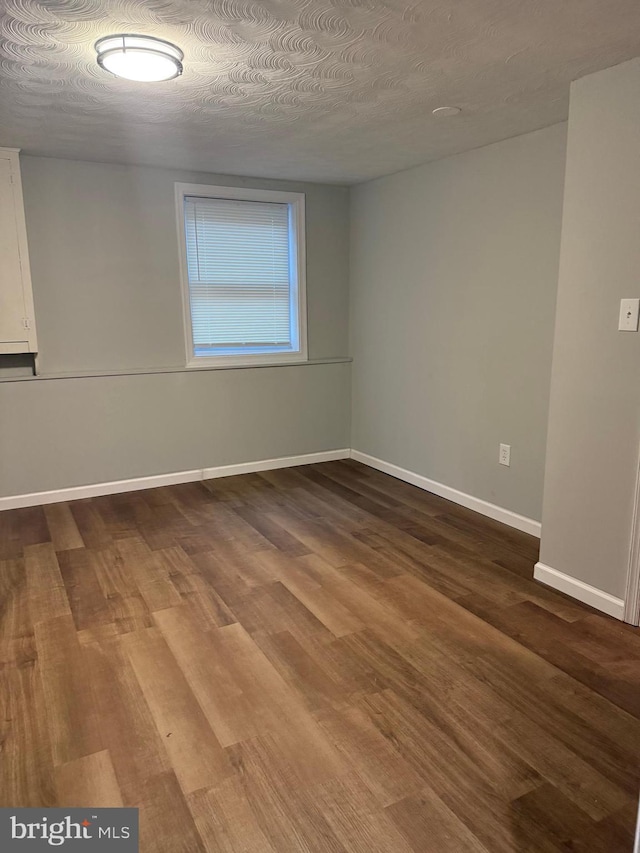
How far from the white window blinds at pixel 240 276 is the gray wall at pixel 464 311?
0.61 metres

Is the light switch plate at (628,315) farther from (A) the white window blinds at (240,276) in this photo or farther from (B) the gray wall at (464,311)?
(A) the white window blinds at (240,276)

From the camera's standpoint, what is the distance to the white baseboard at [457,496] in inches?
132

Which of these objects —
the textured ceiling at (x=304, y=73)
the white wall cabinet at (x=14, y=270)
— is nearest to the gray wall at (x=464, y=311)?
the textured ceiling at (x=304, y=73)

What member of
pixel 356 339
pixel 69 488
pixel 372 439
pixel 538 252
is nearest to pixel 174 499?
pixel 69 488

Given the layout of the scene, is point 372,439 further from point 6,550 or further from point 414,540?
point 6,550

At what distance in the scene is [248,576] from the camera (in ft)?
9.39

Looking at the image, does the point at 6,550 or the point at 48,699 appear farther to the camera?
the point at 6,550

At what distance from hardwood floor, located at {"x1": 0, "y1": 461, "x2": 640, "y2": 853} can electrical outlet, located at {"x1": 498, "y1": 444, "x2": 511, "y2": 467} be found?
429mm

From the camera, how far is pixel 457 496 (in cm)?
386

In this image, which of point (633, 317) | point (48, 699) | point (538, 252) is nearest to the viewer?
point (48, 699)

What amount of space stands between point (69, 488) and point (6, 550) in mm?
824

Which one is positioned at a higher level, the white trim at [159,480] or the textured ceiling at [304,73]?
the textured ceiling at [304,73]

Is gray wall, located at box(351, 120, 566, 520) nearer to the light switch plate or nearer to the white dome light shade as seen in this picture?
the light switch plate

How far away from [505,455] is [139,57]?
2.67 m
